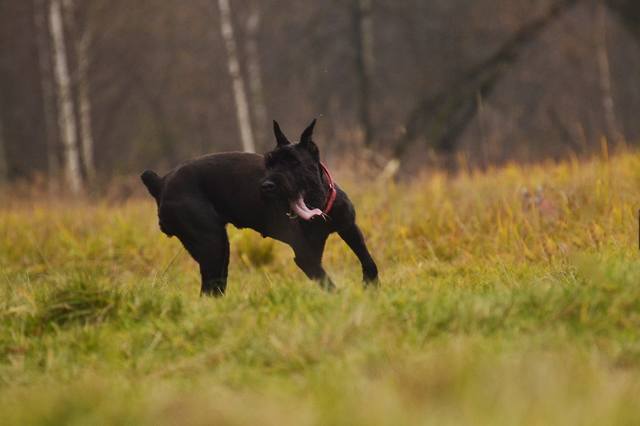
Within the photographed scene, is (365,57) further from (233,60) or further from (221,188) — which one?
(221,188)

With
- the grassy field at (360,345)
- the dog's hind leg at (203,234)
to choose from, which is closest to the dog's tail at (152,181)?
the dog's hind leg at (203,234)

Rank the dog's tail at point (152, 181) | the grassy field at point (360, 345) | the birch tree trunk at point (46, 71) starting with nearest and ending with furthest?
the grassy field at point (360, 345), the dog's tail at point (152, 181), the birch tree trunk at point (46, 71)

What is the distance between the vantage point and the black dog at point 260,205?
4.57 meters

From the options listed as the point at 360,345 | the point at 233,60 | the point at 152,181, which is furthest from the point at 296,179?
the point at 233,60

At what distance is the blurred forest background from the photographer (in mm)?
20594

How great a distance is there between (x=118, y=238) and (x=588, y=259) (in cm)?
560

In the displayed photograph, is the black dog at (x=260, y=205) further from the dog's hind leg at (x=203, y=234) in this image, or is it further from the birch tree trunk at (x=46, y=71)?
the birch tree trunk at (x=46, y=71)

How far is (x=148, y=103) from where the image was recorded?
104 ft

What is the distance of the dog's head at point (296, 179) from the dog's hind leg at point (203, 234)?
0.64 metres

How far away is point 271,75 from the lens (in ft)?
94.2

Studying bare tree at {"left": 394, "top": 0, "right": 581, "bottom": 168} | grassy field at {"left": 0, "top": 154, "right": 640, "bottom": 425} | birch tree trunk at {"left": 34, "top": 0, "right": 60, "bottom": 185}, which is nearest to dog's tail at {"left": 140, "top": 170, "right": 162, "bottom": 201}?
grassy field at {"left": 0, "top": 154, "right": 640, "bottom": 425}

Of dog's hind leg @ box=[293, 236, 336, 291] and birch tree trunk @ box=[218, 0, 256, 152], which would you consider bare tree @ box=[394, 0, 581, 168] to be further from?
dog's hind leg @ box=[293, 236, 336, 291]

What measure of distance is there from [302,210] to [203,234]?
31.7 inches

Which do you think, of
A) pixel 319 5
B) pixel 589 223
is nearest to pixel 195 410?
pixel 589 223
